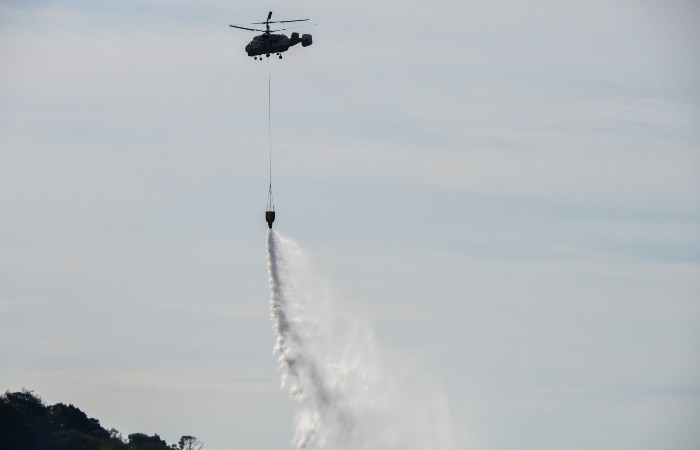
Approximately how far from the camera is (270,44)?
16700 centimetres

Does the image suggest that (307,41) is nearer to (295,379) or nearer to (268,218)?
(268,218)

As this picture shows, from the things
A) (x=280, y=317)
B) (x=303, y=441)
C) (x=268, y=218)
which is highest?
(x=268, y=218)

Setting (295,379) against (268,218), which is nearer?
(268,218)

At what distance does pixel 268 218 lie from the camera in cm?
16062

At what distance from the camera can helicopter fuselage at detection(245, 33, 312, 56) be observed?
167 m

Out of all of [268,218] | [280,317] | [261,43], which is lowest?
[280,317]

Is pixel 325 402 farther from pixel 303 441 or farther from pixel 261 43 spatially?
pixel 261 43

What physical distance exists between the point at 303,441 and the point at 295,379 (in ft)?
18.8

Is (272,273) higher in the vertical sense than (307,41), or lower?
lower

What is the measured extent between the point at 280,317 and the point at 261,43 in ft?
83.4

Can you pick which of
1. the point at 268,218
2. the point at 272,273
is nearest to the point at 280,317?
the point at 272,273

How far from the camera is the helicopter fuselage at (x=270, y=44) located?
166875 mm

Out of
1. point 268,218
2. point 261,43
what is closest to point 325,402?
point 268,218

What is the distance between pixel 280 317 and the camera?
571 feet
